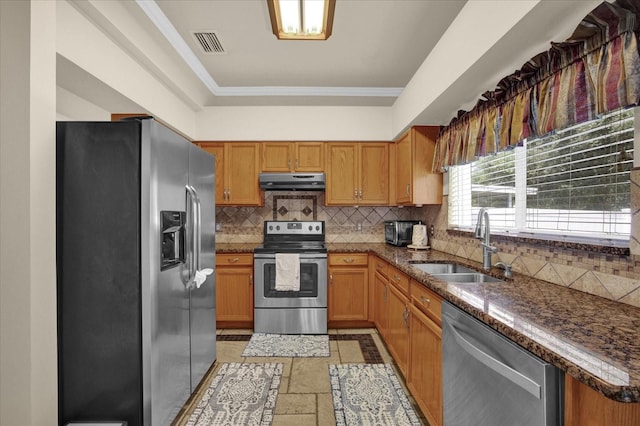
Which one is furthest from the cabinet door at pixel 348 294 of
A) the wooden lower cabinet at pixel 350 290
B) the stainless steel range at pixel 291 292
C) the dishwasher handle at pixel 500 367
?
the dishwasher handle at pixel 500 367

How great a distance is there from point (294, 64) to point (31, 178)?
2.30 m

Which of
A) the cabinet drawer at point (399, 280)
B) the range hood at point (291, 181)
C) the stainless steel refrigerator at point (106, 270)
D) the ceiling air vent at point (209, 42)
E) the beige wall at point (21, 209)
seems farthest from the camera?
the range hood at point (291, 181)

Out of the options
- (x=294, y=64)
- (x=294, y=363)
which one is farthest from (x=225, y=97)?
(x=294, y=363)

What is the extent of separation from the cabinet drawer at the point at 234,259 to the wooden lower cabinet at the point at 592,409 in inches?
122

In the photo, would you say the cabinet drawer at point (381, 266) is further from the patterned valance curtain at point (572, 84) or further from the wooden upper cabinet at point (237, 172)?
the wooden upper cabinet at point (237, 172)

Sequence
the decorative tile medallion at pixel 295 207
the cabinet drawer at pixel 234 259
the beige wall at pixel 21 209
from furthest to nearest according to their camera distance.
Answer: the decorative tile medallion at pixel 295 207 < the cabinet drawer at pixel 234 259 < the beige wall at pixel 21 209

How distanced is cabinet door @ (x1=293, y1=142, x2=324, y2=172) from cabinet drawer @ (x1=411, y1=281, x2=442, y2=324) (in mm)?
2152

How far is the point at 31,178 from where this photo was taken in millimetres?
1504

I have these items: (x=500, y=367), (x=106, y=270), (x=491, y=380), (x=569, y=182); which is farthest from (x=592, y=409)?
(x=106, y=270)

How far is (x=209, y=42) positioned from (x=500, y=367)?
2926 millimetres

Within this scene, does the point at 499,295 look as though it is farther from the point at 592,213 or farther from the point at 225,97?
the point at 225,97

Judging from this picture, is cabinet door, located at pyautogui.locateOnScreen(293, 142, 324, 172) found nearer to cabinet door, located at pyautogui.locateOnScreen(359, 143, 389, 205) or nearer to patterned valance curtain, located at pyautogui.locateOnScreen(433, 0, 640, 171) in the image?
cabinet door, located at pyautogui.locateOnScreen(359, 143, 389, 205)

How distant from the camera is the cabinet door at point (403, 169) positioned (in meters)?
3.47

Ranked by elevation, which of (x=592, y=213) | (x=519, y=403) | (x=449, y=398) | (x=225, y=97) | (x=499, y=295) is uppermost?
(x=225, y=97)
